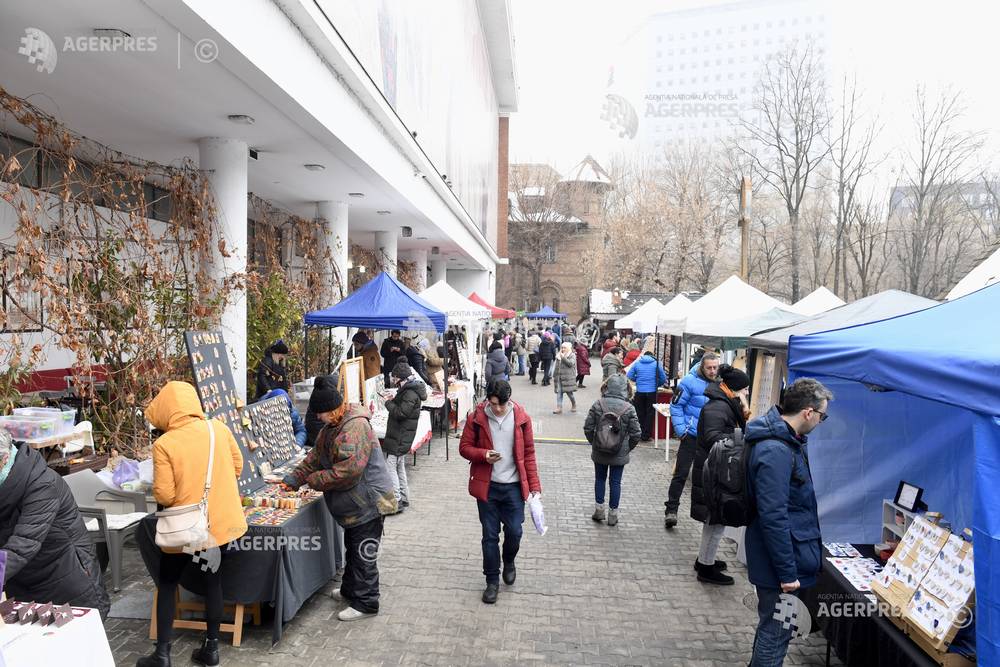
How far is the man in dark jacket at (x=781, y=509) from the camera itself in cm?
338

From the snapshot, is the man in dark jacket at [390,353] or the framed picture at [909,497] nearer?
the framed picture at [909,497]

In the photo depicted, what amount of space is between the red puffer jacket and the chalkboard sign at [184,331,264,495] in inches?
74.4

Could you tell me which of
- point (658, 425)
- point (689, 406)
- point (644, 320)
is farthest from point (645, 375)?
point (644, 320)

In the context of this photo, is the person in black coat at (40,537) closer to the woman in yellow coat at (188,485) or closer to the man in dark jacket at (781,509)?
the woman in yellow coat at (188,485)

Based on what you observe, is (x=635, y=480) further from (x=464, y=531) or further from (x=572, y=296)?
(x=572, y=296)

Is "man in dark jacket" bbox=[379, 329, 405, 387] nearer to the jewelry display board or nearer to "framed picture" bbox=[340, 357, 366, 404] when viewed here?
"framed picture" bbox=[340, 357, 366, 404]

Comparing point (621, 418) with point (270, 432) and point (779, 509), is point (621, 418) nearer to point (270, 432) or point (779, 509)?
point (779, 509)

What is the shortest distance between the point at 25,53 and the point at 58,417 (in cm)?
313

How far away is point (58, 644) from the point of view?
2.62m

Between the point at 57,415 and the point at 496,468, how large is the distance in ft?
13.6

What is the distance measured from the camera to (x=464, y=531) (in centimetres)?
653

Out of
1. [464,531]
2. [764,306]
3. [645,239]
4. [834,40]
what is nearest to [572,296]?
[645,239]

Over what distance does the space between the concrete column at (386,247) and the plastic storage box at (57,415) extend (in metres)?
12.7

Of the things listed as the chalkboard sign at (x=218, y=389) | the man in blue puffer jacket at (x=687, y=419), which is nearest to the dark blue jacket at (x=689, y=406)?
the man in blue puffer jacket at (x=687, y=419)
